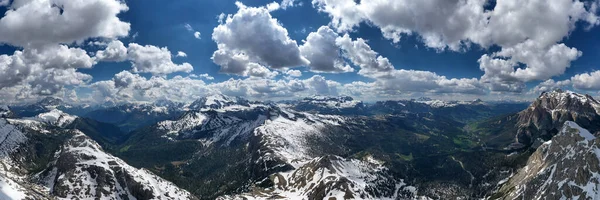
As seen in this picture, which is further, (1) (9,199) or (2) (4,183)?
(2) (4,183)

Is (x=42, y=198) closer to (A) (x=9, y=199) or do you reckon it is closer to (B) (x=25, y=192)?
(B) (x=25, y=192)

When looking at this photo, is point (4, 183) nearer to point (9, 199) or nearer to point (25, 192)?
point (25, 192)

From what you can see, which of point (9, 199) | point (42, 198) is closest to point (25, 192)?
point (42, 198)

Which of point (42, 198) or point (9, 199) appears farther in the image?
point (42, 198)

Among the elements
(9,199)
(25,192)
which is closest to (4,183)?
(25,192)
